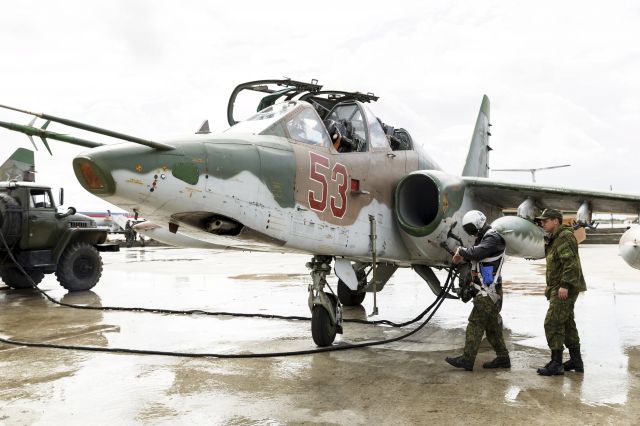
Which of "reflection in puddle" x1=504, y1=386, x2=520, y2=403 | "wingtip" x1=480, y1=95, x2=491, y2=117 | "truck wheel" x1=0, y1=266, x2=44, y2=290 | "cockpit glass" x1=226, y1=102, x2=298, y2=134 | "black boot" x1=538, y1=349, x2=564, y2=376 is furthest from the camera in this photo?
"truck wheel" x1=0, y1=266, x2=44, y2=290

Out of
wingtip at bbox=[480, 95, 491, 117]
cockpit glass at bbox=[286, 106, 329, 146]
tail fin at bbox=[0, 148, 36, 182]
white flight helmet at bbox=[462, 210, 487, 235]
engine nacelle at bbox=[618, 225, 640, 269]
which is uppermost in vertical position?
wingtip at bbox=[480, 95, 491, 117]

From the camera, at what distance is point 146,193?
197 inches

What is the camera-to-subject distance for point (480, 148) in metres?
12.2

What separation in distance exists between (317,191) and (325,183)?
0.18 m

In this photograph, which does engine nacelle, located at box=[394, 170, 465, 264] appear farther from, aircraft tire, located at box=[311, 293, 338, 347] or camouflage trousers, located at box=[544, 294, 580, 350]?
camouflage trousers, located at box=[544, 294, 580, 350]

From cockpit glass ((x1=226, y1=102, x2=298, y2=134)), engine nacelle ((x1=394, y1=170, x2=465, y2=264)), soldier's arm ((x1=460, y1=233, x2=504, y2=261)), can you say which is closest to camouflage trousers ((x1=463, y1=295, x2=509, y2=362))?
soldier's arm ((x1=460, y1=233, x2=504, y2=261))

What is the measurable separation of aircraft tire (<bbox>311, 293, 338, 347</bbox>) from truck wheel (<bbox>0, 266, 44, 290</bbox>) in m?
10.1

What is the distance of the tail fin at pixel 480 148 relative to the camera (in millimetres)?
11821

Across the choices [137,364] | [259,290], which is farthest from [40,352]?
[259,290]

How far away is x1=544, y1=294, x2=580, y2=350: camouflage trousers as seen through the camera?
5672 millimetres

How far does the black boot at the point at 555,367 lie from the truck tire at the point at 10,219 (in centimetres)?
1166

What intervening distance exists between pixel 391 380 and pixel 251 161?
2.57 meters

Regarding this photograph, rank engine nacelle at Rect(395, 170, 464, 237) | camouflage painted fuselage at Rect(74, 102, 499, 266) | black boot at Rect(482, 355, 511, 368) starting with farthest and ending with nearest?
1. engine nacelle at Rect(395, 170, 464, 237)
2. black boot at Rect(482, 355, 511, 368)
3. camouflage painted fuselage at Rect(74, 102, 499, 266)

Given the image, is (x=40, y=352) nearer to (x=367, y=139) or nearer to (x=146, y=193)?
(x=146, y=193)
